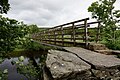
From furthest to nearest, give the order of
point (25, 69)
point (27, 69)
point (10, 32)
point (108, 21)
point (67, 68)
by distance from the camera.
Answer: point (108, 21), point (67, 68), point (27, 69), point (25, 69), point (10, 32)

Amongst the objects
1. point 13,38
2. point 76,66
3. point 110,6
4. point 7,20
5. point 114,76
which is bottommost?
point 114,76

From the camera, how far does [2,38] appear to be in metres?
3.56

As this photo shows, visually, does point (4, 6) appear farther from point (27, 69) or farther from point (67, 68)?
point (67, 68)

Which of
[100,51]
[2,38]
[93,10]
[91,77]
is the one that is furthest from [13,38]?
[93,10]

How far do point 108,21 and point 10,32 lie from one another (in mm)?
14575

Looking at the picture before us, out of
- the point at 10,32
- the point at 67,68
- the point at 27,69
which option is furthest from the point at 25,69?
the point at 67,68

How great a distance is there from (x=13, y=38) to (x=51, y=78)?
2.14 m

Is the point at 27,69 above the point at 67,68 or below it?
above

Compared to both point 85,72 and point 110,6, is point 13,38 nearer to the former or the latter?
point 85,72

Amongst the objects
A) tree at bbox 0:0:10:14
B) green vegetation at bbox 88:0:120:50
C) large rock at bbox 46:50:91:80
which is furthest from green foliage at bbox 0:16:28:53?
green vegetation at bbox 88:0:120:50

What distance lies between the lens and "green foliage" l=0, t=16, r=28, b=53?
3.53m

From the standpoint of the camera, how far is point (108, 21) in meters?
17.2

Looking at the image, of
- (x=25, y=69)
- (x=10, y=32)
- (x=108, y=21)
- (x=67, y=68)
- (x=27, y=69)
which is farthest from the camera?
(x=108, y=21)

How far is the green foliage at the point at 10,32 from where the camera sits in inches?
139
